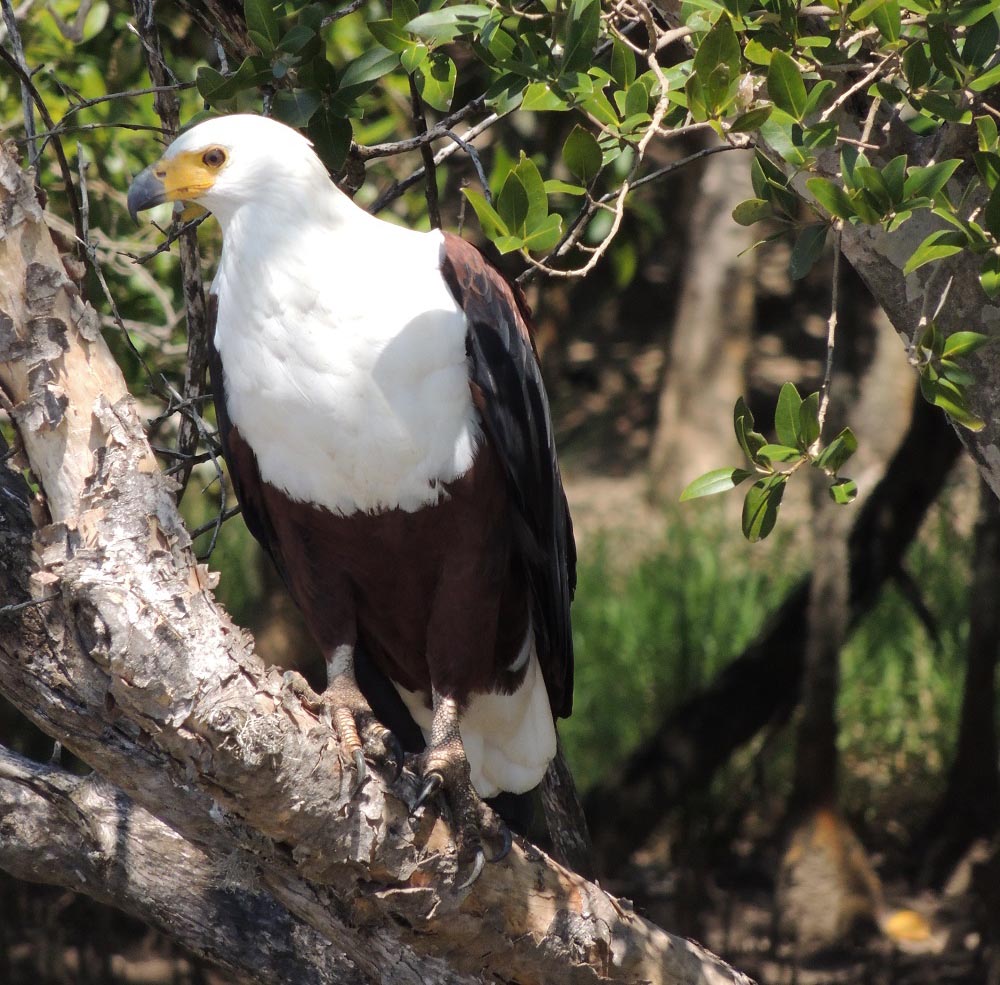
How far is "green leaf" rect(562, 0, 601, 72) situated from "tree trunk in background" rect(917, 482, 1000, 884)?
9.25 ft

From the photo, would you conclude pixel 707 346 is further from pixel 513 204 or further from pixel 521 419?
pixel 513 204

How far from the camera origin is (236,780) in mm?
1847

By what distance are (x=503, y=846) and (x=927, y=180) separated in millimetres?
1276

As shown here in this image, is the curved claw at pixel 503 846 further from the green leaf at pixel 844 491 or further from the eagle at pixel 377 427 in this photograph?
the green leaf at pixel 844 491

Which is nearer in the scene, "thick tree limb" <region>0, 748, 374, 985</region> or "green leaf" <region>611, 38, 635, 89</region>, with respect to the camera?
"green leaf" <region>611, 38, 635, 89</region>

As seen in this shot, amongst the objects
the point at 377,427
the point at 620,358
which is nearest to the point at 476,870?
the point at 377,427

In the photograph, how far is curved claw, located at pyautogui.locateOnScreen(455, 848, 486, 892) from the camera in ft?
7.07

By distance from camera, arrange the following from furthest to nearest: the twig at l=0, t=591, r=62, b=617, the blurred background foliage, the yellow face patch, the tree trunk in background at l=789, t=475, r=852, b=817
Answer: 1. the tree trunk in background at l=789, t=475, r=852, b=817
2. the yellow face patch
3. the blurred background foliage
4. the twig at l=0, t=591, r=62, b=617

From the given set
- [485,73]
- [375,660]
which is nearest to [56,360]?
[375,660]

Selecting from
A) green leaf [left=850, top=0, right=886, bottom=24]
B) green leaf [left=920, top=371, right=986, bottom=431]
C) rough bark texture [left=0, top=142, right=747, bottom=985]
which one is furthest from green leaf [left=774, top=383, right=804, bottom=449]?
rough bark texture [left=0, top=142, right=747, bottom=985]

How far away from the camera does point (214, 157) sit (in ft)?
7.75

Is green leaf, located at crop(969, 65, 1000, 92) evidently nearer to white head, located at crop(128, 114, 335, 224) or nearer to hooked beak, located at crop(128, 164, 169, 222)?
white head, located at crop(128, 114, 335, 224)

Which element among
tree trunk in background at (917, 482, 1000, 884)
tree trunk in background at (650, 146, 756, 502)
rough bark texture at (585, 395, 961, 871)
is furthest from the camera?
tree trunk in background at (650, 146, 756, 502)

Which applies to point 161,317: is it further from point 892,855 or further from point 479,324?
point 892,855
